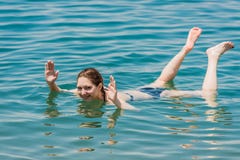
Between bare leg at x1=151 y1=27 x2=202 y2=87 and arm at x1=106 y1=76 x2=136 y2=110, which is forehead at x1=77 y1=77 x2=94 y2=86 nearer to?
arm at x1=106 y1=76 x2=136 y2=110

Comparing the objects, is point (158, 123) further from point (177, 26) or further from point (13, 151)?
point (177, 26)

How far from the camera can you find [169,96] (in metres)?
10.8

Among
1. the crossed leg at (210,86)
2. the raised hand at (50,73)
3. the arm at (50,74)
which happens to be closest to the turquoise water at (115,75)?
the crossed leg at (210,86)

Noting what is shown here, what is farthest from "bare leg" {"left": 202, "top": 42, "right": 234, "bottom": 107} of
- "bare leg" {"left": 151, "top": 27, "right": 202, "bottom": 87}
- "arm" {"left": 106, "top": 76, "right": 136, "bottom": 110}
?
"arm" {"left": 106, "top": 76, "right": 136, "bottom": 110}

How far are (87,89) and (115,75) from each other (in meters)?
1.97

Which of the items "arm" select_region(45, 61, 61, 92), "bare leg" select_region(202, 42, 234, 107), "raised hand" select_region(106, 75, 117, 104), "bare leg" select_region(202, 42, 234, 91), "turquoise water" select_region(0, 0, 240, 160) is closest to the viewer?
"turquoise water" select_region(0, 0, 240, 160)

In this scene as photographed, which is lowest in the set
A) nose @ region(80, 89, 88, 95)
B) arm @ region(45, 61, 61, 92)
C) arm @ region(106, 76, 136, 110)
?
arm @ region(106, 76, 136, 110)

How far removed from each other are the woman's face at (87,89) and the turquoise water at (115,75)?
0.16 meters

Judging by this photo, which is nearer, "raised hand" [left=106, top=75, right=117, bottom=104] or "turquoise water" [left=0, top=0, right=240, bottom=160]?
"turquoise water" [left=0, top=0, right=240, bottom=160]

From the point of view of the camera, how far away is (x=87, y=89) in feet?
32.9

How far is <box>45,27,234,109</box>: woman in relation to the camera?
32.6ft

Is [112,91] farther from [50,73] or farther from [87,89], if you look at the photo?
[50,73]

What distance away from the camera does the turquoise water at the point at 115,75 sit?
856 cm

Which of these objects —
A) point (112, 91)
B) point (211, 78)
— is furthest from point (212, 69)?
point (112, 91)
